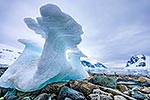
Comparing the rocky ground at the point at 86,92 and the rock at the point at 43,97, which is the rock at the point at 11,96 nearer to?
the rocky ground at the point at 86,92

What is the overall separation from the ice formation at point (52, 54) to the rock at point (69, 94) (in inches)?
31.7

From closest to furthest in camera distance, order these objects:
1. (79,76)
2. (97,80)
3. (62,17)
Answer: (62,17), (97,80), (79,76)

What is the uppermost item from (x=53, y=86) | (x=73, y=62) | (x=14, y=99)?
(x=73, y=62)

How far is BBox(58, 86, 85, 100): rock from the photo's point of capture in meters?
6.44

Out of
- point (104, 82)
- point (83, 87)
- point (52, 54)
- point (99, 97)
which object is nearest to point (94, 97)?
point (99, 97)

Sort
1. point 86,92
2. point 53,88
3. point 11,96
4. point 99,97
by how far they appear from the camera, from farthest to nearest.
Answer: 1. point 11,96
2. point 53,88
3. point 86,92
4. point 99,97

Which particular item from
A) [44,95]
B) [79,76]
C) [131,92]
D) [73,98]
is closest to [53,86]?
[44,95]

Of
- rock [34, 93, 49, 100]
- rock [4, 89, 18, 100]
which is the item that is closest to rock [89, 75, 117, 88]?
rock [34, 93, 49, 100]

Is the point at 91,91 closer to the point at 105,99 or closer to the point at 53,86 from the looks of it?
the point at 105,99

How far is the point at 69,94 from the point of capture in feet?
21.4

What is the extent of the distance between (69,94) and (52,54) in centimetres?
160

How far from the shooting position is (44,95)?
272 inches

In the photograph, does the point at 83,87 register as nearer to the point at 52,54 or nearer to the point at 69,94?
the point at 69,94

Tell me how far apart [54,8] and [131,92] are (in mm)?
3414
